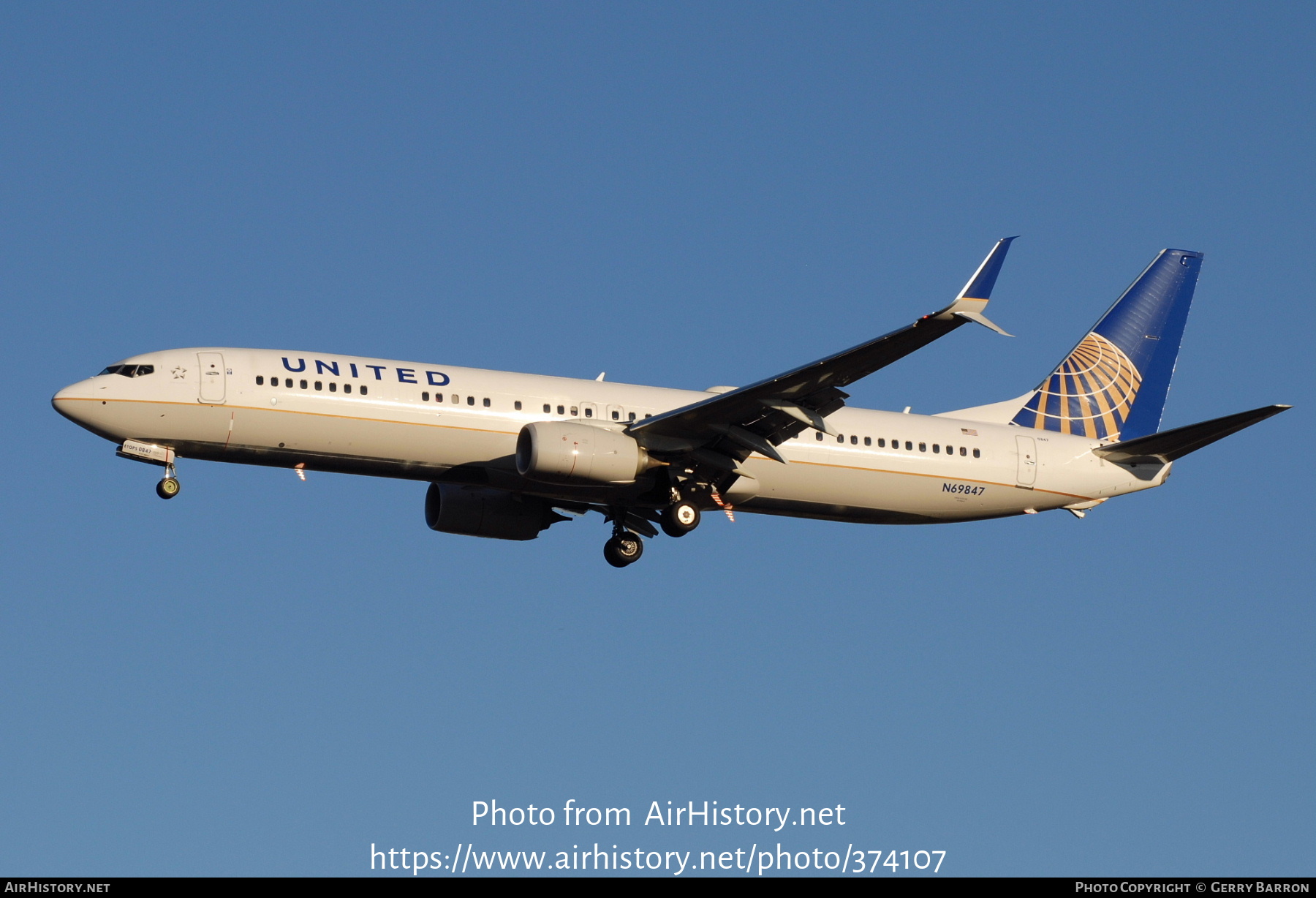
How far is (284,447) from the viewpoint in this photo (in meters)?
34.6

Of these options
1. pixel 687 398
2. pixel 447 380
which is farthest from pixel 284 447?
pixel 687 398

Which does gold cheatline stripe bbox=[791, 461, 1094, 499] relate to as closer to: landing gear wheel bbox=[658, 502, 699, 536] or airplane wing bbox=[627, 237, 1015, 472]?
airplane wing bbox=[627, 237, 1015, 472]

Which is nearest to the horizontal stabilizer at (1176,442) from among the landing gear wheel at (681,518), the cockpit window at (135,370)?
the landing gear wheel at (681,518)

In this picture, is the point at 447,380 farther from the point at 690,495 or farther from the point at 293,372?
the point at 690,495

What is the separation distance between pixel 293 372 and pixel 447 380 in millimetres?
3391

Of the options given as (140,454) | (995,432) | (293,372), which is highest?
(995,432)

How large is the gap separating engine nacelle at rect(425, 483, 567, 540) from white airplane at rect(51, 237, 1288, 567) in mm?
42

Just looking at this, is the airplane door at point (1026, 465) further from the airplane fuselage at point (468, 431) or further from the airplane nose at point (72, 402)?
the airplane nose at point (72, 402)

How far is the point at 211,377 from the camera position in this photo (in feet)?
113

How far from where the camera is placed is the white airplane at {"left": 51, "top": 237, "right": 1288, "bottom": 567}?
34.3 m

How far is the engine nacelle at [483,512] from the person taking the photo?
133ft

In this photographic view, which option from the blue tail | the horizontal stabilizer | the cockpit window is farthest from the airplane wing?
the cockpit window
